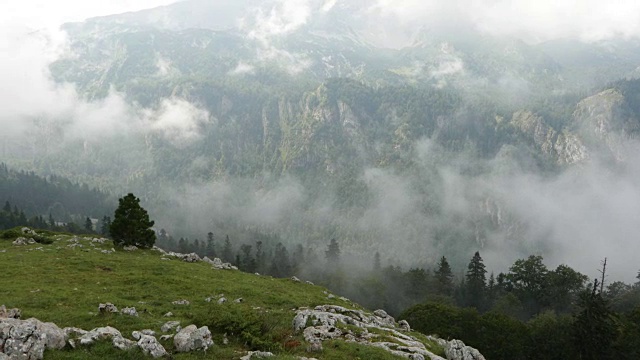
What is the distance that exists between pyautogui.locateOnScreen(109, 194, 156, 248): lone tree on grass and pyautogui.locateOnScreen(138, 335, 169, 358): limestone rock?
5207 cm

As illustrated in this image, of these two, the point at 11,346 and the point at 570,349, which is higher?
the point at 11,346

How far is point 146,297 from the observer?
44.0 meters

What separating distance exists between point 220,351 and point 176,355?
9.36ft

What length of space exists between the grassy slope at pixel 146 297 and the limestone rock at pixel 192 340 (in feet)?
2.19

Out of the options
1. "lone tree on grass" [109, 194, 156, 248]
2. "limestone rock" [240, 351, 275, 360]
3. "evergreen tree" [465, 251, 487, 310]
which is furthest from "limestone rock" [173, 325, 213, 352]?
"evergreen tree" [465, 251, 487, 310]

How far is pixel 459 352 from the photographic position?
39.6 meters

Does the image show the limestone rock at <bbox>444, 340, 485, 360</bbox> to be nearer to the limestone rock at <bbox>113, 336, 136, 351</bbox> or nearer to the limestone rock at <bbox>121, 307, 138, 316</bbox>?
the limestone rock at <bbox>113, 336, 136, 351</bbox>

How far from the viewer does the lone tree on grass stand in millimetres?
73500

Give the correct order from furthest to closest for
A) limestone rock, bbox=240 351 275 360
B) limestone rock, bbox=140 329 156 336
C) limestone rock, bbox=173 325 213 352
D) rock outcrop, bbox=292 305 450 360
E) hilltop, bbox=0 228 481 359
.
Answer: rock outcrop, bbox=292 305 450 360 < limestone rock, bbox=140 329 156 336 < limestone rock, bbox=173 325 213 352 < limestone rock, bbox=240 351 275 360 < hilltop, bbox=0 228 481 359

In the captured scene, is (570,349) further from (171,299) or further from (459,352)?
(171,299)

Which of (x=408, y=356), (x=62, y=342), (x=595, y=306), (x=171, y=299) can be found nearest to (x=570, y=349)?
(x=595, y=306)

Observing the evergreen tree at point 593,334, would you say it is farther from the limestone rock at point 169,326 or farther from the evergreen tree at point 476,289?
the evergreen tree at point 476,289

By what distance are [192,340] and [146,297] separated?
1903 cm

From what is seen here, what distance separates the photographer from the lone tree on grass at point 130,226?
73.5m
